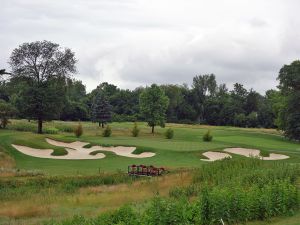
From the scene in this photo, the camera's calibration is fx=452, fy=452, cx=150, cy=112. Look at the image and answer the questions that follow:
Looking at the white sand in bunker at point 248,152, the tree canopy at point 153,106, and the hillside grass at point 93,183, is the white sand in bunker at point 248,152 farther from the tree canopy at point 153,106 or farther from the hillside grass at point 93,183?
the tree canopy at point 153,106

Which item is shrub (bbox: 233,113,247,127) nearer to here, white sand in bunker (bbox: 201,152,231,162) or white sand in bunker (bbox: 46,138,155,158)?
white sand in bunker (bbox: 46,138,155,158)

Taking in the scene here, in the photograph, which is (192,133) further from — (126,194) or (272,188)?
(272,188)

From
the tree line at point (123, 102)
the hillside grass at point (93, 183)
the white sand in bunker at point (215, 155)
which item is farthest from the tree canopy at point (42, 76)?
the white sand in bunker at point (215, 155)

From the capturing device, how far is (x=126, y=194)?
25422 mm

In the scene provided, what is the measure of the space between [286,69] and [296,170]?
58.8 meters

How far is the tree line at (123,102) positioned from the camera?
61.7 m

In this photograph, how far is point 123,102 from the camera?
13550cm

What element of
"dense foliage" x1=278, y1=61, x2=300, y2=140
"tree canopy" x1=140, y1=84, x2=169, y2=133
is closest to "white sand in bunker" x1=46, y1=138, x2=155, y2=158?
"tree canopy" x1=140, y1=84, x2=169, y2=133

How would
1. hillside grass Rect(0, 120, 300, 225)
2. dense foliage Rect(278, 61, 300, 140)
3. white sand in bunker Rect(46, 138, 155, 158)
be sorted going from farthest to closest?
1. dense foliage Rect(278, 61, 300, 140)
2. white sand in bunker Rect(46, 138, 155, 158)
3. hillside grass Rect(0, 120, 300, 225)

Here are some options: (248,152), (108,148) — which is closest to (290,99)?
(248,152)

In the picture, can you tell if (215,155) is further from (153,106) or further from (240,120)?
(240,120)

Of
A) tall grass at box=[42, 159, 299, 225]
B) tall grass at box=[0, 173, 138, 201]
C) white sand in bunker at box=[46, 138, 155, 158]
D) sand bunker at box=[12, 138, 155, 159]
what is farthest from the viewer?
white sand in bunker at box=[46, 138, 155, 158]

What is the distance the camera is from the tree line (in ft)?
202

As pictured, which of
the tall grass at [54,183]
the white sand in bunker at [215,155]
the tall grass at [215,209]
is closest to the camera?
the tall grass at [215,209]
